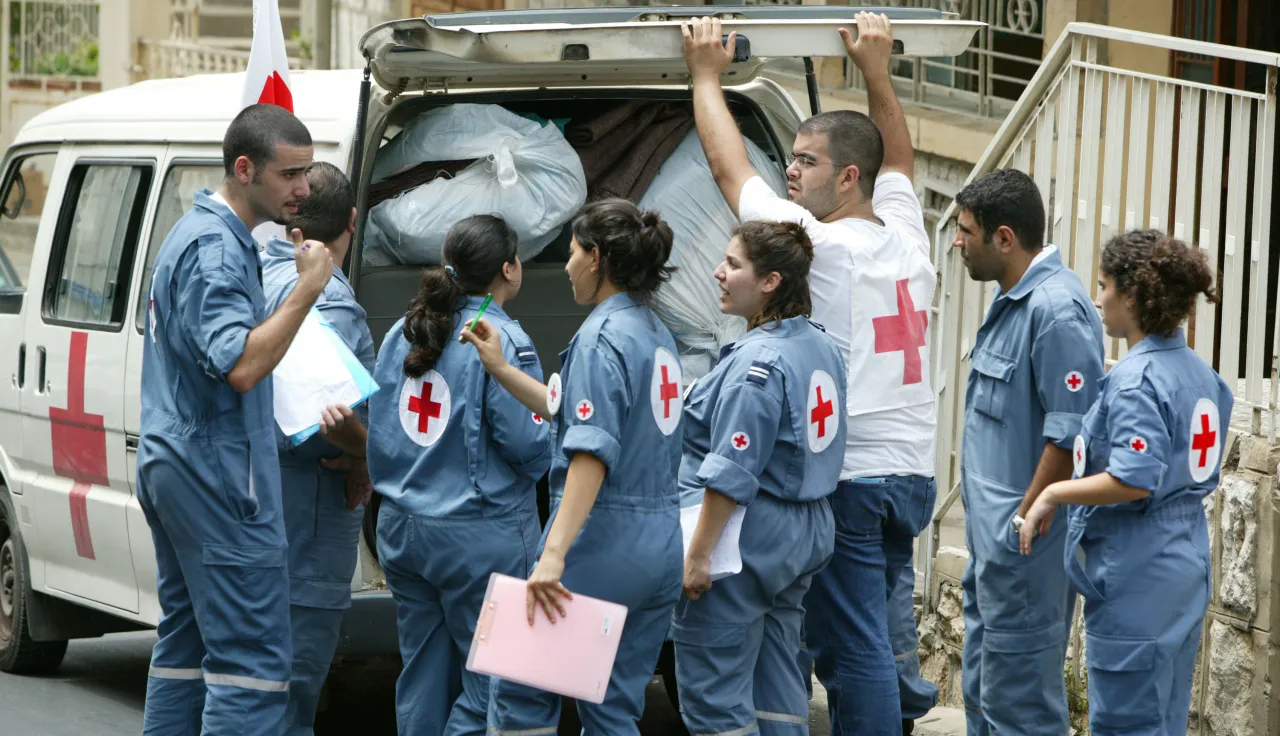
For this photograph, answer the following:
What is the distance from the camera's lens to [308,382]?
15.6 ft

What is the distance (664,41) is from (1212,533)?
2216 millimetres

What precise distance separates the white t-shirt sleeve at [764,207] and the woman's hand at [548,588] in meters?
1.14

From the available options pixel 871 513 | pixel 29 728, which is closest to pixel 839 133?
pixel 871 513

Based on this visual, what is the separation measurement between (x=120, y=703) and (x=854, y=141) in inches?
137

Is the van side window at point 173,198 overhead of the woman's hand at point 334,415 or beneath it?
overhead

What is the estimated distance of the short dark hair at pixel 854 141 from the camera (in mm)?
4789

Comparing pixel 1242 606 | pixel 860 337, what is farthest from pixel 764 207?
pixel 1242 606

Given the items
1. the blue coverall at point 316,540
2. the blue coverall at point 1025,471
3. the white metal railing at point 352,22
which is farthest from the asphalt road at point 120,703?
the white metal railing at point 352,22

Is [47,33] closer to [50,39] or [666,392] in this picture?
[50,39]

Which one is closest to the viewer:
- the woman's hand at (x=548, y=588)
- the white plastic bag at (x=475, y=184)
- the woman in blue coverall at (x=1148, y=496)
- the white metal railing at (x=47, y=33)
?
the woman's hand at (x=548, y=588)

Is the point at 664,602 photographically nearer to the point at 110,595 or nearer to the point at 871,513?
the point at 871,513

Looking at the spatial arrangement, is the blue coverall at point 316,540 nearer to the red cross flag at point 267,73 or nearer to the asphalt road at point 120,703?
the red cross flag at point 267,73

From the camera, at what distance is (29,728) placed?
5965 millimetres

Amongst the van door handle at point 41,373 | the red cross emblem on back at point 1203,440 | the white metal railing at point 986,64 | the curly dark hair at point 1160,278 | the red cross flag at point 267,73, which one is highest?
the white metal railing at point 986,64
